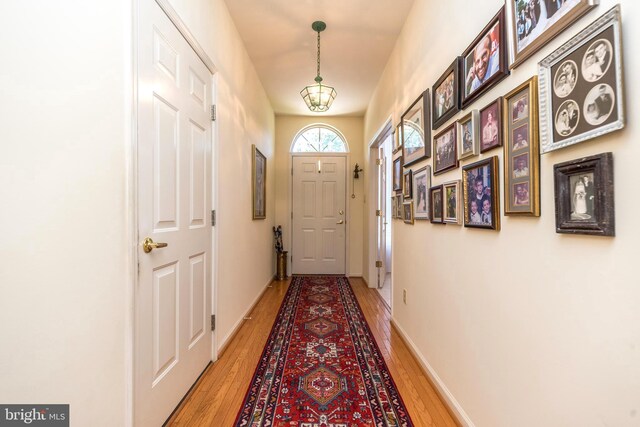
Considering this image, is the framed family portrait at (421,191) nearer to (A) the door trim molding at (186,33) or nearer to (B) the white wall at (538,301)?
(B) the white wall at (538,301)

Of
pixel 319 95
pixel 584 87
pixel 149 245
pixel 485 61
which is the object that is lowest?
pixel 149 245

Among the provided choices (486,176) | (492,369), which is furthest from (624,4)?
(492,369)

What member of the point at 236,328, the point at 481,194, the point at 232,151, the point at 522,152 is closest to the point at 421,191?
the point at 481,194

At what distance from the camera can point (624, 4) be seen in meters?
0.71

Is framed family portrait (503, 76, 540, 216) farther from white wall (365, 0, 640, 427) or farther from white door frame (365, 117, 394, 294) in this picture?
white door frame (365, 117, 394, 294)

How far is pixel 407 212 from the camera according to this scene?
245cm

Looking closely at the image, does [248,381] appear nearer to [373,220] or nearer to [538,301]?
[538,301]

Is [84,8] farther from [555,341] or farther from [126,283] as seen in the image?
[555,341]

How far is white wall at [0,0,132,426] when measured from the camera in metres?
0.90

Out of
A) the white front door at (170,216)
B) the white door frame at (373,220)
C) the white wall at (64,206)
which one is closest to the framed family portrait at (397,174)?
the white door frame at (373,220)

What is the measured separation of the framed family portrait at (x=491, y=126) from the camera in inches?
46.9

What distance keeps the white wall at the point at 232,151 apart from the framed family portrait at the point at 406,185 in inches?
57.4

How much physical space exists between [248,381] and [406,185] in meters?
1.83

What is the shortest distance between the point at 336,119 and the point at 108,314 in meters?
4.48
